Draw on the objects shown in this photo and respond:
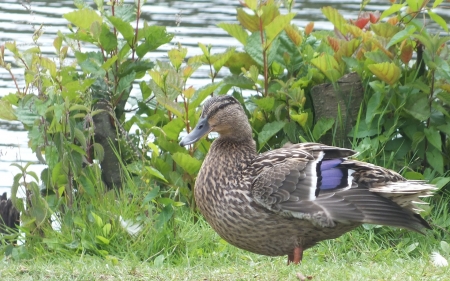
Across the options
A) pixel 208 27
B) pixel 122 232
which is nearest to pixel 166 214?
pixel 122 232

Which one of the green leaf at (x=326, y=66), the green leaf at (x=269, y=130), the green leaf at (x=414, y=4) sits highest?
the green leaf at (x=414, y=4)

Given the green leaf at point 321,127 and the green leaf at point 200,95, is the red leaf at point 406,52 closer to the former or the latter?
the green leaf at point 321,127

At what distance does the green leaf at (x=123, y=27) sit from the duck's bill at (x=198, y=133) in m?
1.24

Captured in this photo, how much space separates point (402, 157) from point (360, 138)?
326 millimetres

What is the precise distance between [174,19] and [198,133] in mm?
6869

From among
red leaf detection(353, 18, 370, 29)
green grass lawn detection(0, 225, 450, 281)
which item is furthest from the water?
green grass lawn detection(0, 225, 450, 281)

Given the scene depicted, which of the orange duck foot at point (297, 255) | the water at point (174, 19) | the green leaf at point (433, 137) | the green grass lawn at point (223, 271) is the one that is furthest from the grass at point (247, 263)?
the water at point (174, 19)

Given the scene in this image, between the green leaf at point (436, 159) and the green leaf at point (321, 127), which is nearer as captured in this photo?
the green leaf at point (436, 159)

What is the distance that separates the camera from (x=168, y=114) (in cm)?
693

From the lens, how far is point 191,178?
6.73 meters

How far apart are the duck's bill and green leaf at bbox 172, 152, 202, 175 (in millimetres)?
718

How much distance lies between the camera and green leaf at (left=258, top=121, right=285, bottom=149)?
675cm

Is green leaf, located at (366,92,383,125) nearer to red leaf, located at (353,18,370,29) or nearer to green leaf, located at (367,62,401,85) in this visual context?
green leaf, located at (367,62,401,85)

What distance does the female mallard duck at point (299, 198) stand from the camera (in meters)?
5.24
